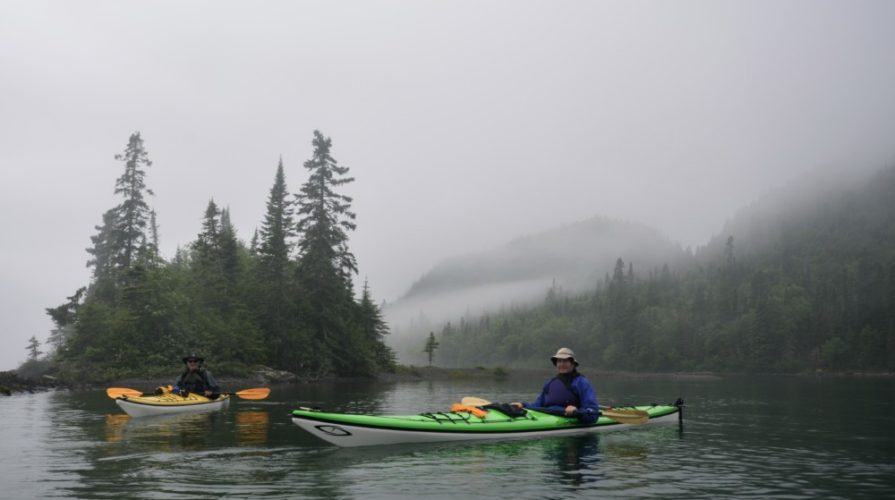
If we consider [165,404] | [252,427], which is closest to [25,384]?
[165,404]

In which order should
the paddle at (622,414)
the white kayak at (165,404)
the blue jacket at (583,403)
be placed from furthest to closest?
the white kayak at (165,404), the paddle at (622,414), the blue jacket at (583,403)

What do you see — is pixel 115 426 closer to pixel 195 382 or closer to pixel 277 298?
pixel 195 382

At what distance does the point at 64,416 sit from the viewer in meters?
24.1

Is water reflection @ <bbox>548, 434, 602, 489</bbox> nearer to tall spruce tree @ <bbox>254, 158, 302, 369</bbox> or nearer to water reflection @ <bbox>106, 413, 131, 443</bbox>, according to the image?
water reflection @ <bbox>106, 413, 131, 443</bbox>

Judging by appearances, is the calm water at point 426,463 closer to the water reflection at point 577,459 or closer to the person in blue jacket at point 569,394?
the water reflection at point 577,459

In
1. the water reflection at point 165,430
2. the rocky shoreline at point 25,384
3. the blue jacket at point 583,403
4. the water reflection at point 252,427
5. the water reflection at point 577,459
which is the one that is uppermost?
the blue jacket at point 583,403

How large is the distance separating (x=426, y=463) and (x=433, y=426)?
1.47m

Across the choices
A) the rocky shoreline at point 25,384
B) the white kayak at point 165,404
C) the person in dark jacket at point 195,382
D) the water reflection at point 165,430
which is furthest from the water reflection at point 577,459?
the rocky shoreline at point 25,384

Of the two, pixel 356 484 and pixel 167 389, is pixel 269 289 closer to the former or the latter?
pixel 167 389

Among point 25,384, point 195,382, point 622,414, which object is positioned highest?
point 195,382

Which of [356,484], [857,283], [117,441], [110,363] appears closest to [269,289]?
[110,363]

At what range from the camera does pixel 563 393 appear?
18359mm

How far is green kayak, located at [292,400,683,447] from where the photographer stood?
14.8 meters

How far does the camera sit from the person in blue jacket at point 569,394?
17750 mm
